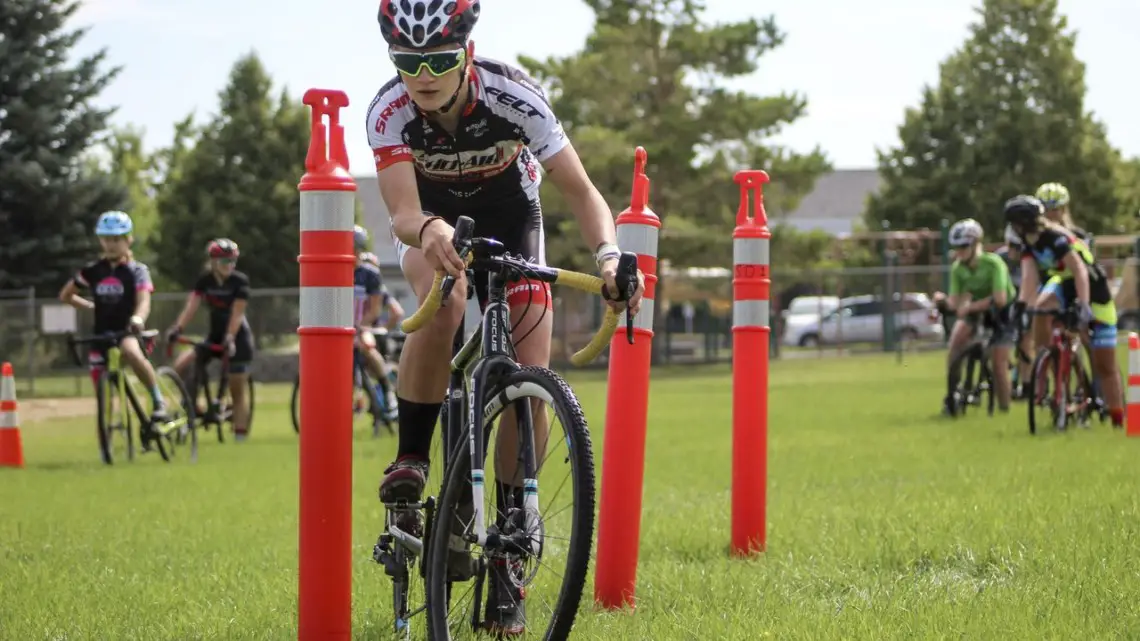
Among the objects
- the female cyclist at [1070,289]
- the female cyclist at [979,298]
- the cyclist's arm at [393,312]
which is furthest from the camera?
the cyclist's arm at [393,312]

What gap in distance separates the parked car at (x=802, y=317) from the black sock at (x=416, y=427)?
44.6 metres

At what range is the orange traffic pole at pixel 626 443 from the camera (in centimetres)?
548

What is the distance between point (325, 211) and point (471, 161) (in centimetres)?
88


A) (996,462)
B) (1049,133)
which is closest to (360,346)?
(996,462)

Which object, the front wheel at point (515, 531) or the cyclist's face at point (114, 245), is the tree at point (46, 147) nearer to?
the cyclist's face at point (114, 245)

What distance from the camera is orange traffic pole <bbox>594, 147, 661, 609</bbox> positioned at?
5.48 metres

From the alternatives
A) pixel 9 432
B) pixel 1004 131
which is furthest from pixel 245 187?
pixel 9 432

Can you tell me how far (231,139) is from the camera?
59906mm

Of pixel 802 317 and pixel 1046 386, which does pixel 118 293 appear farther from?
pixel 802 317

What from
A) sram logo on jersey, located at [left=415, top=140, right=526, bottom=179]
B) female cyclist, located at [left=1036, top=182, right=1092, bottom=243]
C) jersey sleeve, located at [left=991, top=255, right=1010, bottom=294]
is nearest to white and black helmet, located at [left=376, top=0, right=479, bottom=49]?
sram logo on jersey, located at [left=415, top=140, right=526, bottom=179]

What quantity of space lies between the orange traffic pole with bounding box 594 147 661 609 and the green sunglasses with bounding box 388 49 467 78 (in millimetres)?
977

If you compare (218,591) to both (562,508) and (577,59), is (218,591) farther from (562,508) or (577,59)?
(577,59)

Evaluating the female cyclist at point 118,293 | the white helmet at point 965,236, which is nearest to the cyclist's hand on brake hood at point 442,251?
the female cyclist at point 118,293

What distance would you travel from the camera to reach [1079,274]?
526 inches
